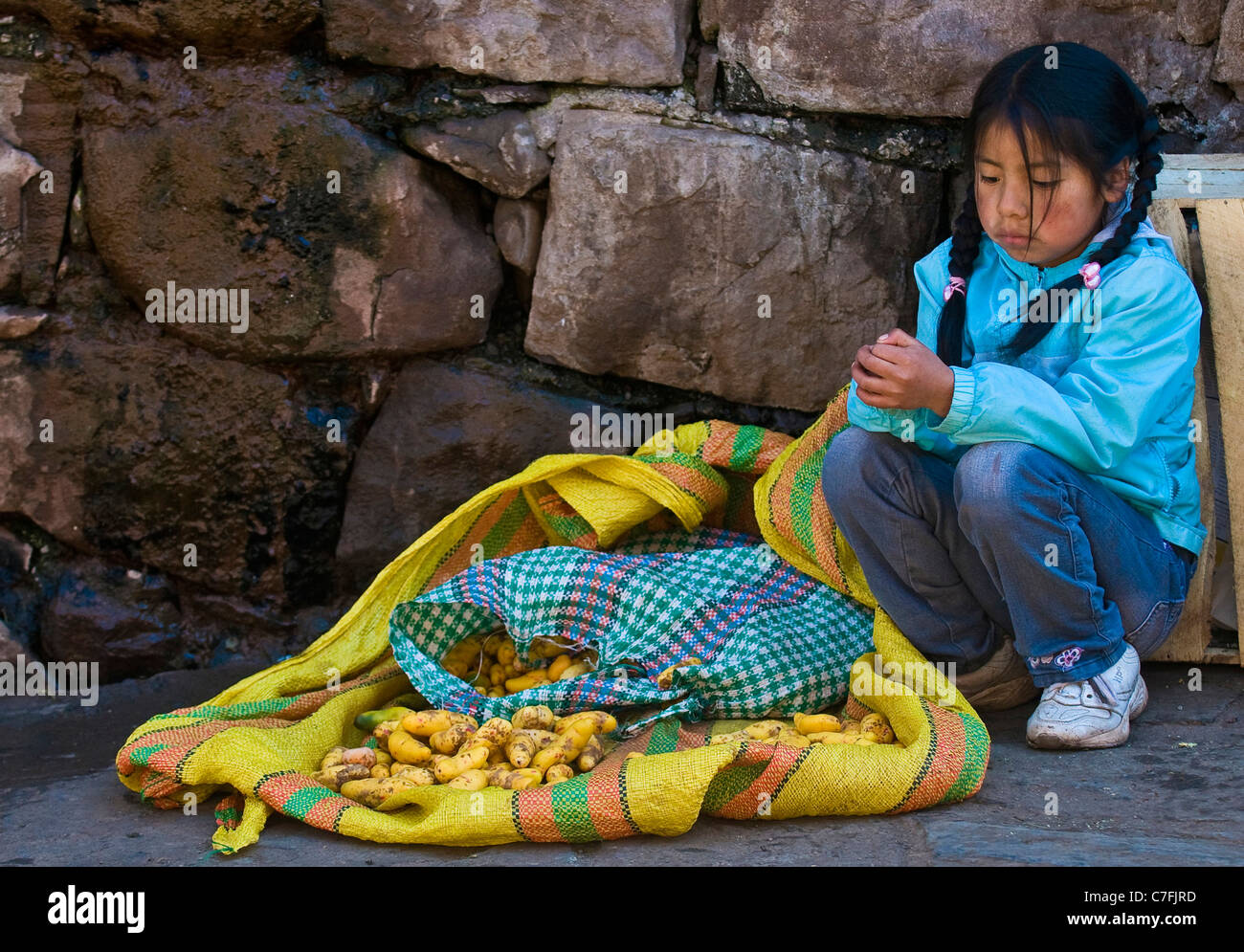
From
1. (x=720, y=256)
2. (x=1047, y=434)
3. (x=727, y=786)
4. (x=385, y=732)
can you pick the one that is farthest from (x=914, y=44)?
(x=385, y=732)

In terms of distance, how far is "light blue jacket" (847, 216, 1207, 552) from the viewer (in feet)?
6.92

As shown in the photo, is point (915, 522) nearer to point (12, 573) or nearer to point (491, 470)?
point (491, 470)

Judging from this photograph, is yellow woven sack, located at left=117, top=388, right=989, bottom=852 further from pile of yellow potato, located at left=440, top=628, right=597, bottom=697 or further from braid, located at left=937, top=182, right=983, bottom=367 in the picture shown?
braid, located at left=937, top=182, right=983, bottom=367

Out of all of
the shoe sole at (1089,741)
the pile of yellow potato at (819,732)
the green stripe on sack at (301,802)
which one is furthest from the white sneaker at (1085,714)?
the green stripe on sack at (301,802)

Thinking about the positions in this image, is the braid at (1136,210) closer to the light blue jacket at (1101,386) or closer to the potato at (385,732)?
the light blue jacket at (1101,386)

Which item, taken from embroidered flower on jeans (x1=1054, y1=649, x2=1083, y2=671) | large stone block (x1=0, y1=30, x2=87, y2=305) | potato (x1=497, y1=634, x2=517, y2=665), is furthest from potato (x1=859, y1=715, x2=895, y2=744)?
large stone block (x1=0, y1=30, x2=87, y2=305)

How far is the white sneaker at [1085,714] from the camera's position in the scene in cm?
216

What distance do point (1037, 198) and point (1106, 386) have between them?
0.34m

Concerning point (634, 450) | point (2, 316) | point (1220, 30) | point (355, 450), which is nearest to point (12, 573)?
point (2, 316)

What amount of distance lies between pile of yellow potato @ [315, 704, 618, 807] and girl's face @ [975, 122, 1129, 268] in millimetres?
1103

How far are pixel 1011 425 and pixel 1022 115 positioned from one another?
0.53m

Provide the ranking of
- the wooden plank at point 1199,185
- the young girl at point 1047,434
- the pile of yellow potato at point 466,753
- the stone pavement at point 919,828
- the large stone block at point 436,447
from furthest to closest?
the large stone block at point 436,447, the wooden plank at point 1199,185, the young girl at point 1047,434, the pile of yellow potato at point 466,753, the stone pavement at point 919,828

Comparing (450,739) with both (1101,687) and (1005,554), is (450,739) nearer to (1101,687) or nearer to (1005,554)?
(1005,554)

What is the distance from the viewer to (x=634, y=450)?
115 inches
